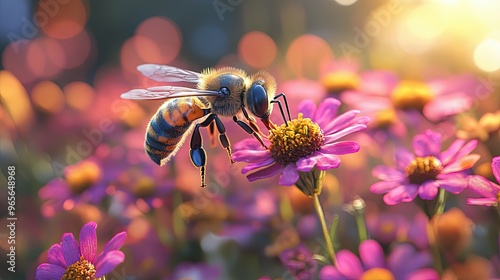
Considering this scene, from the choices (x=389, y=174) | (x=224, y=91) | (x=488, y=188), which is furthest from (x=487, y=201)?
(x=224, y=91)

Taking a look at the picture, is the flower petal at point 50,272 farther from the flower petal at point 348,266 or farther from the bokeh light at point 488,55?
the bokeh light at point 488,55

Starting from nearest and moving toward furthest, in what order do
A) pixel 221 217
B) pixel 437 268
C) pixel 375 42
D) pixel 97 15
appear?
1. pixel 437 268
2. pixel 221 217
3. pixel 375 42
4. pixel 97 15

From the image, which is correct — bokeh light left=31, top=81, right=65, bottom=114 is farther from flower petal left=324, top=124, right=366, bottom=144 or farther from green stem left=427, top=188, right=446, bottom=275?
green stem left=427, top=188, right=446, bottom=275

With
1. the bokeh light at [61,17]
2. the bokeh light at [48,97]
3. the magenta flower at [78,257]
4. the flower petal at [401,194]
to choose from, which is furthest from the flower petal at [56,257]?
the bokeh light at [61,17]

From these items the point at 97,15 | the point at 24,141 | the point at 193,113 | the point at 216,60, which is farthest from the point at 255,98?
the point at 97,15

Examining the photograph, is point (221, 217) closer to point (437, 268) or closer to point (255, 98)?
point (255, 98)

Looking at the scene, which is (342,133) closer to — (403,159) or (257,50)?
(403,159)
